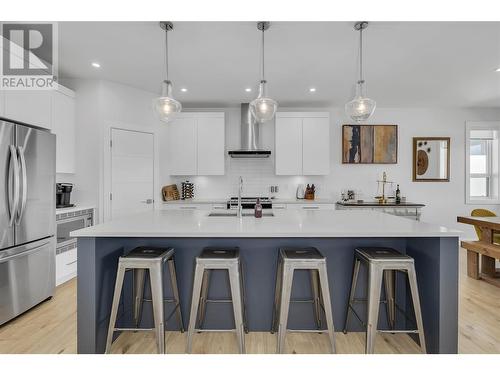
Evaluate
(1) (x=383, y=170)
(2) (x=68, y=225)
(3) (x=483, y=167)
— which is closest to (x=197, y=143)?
(2) (x=68, y=225)

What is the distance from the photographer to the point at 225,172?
17.1 feet

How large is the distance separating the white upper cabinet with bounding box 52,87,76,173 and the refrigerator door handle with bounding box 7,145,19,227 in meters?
1.05

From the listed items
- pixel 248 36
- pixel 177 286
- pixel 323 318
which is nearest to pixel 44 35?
pixel 248 36

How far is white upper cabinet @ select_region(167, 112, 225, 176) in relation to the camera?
4.84m

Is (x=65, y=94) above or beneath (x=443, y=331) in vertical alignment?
above

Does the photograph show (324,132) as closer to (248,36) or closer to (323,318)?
(248,36)

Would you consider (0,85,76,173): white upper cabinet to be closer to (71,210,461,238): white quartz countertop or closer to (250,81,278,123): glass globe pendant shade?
(71,210,461,238): white quartz countertop

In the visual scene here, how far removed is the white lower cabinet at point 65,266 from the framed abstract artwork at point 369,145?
4540 mm

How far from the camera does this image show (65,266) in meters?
3.34

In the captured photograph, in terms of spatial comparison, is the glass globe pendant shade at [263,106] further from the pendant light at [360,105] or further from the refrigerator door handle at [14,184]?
the refrigerator door handle at [14,184]

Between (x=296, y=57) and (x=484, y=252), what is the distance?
127 inches

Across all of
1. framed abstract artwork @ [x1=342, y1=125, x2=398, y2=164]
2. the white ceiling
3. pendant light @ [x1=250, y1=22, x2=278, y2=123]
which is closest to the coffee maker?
the white ceiling

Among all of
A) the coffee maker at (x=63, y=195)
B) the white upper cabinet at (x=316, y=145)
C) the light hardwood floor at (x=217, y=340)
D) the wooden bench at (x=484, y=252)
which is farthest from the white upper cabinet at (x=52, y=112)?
the wooden bench at (x=484, y=252)
